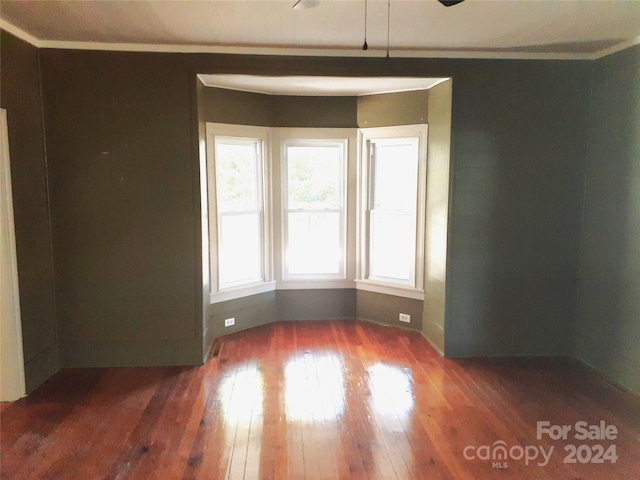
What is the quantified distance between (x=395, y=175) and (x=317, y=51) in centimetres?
158

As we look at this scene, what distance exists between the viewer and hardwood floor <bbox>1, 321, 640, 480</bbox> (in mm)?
2547

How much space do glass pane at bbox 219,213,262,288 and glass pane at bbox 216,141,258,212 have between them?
131mm

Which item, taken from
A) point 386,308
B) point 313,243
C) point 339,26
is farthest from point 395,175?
point 339,26

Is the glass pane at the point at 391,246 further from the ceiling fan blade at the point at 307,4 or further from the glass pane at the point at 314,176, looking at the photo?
the ceiling fan blade at the point at 307,4

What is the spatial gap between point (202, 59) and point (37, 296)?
7.21 feet

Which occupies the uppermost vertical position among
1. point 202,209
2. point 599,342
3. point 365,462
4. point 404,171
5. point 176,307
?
point 404,171

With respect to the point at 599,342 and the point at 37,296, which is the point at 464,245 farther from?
the point at 37,296

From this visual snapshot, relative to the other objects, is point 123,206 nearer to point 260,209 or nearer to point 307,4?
point 260,209

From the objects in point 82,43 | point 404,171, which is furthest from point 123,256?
point 404,171

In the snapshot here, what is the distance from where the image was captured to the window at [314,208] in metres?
4.94

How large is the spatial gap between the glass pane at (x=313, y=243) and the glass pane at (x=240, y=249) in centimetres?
37

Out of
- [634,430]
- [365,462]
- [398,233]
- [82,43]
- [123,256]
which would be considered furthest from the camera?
[398,233]

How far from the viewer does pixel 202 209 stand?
385cm

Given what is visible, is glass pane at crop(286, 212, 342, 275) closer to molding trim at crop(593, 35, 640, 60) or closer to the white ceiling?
the white ceiling
